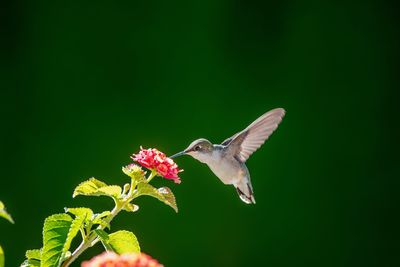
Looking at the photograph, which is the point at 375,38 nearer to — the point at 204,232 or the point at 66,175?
the point at 204,232

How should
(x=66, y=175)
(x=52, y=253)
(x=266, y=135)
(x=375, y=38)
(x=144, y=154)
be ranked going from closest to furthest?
(x=52, y=253), (x=144, y=154), (x=266, y=135), (x=66, y=175), (x=375, y=38)

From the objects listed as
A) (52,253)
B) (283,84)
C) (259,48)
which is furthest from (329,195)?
(52,253)

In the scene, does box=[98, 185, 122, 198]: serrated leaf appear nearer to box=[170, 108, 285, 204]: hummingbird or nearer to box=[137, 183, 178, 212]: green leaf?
box=[137, 183, 178, 212]: green leaf

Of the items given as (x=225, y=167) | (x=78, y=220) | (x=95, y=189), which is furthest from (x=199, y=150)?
(x=78, y=220)

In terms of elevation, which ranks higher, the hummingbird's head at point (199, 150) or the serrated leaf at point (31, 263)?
the hummingbird's head at point (199, 150)

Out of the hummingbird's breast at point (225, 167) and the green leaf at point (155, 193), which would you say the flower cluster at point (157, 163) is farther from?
the hummingbird's breast at point (225, 167)

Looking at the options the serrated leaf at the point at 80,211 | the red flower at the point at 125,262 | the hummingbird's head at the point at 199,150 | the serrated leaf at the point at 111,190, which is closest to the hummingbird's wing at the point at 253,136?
the hummingbird's head at the point at 199,150

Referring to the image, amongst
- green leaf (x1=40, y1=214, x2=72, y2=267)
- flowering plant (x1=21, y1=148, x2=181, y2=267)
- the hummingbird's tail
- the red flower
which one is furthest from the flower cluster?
the hummingbird's tail

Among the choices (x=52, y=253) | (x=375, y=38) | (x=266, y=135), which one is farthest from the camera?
(x=375, y=38)
